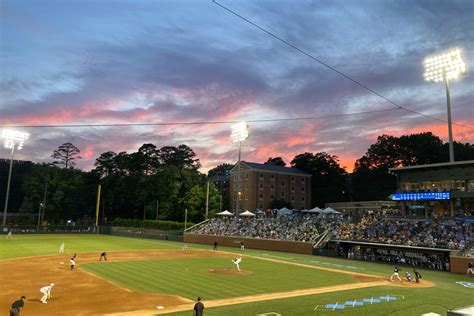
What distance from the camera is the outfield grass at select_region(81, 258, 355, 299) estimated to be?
80.9ft

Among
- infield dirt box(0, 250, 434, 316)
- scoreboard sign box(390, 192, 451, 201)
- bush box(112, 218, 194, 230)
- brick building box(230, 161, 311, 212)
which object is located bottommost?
infield dirt box(0, 250, 434, 316)

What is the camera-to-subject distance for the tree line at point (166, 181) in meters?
94.0

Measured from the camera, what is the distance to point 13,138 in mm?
63031

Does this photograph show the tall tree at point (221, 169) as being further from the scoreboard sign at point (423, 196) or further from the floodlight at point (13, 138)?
the scoreboard sign at point (423, 196)

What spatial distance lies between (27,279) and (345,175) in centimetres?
10977

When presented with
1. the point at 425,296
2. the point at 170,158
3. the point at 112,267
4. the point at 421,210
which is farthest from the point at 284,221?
the point at 170,158

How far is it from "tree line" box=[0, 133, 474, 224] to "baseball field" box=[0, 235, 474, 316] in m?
55.0

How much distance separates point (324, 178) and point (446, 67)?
3078 inches

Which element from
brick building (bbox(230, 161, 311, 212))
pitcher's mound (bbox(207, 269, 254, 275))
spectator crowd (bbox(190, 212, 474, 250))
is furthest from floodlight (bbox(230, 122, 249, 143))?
brick building (bbox(230, 161, 311, 212))

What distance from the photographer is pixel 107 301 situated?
20859 mm

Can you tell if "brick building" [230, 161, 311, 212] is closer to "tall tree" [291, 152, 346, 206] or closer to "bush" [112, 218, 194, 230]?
"tall tree" [291, 152, 346, 206]

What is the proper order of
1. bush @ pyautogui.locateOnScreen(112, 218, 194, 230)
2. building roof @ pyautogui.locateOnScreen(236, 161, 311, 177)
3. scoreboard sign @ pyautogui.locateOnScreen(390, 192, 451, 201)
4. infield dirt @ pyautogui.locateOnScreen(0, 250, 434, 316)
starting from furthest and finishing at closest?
building roof @ pyautogui.locateOnScreen(236, 161, 311, 177), bush @ pyautogui.locateOnScreen(112, 218, 194, 230), scoreboard sign @ pyautogui.locateOnScreen(390, 192, 451, 201), infield dirt @ pyautogui.locateOnScreen(0, 250, 434, 316)

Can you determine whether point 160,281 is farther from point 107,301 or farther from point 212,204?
point 212,204

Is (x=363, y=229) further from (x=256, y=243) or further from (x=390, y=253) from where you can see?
(x=256, y=243)
